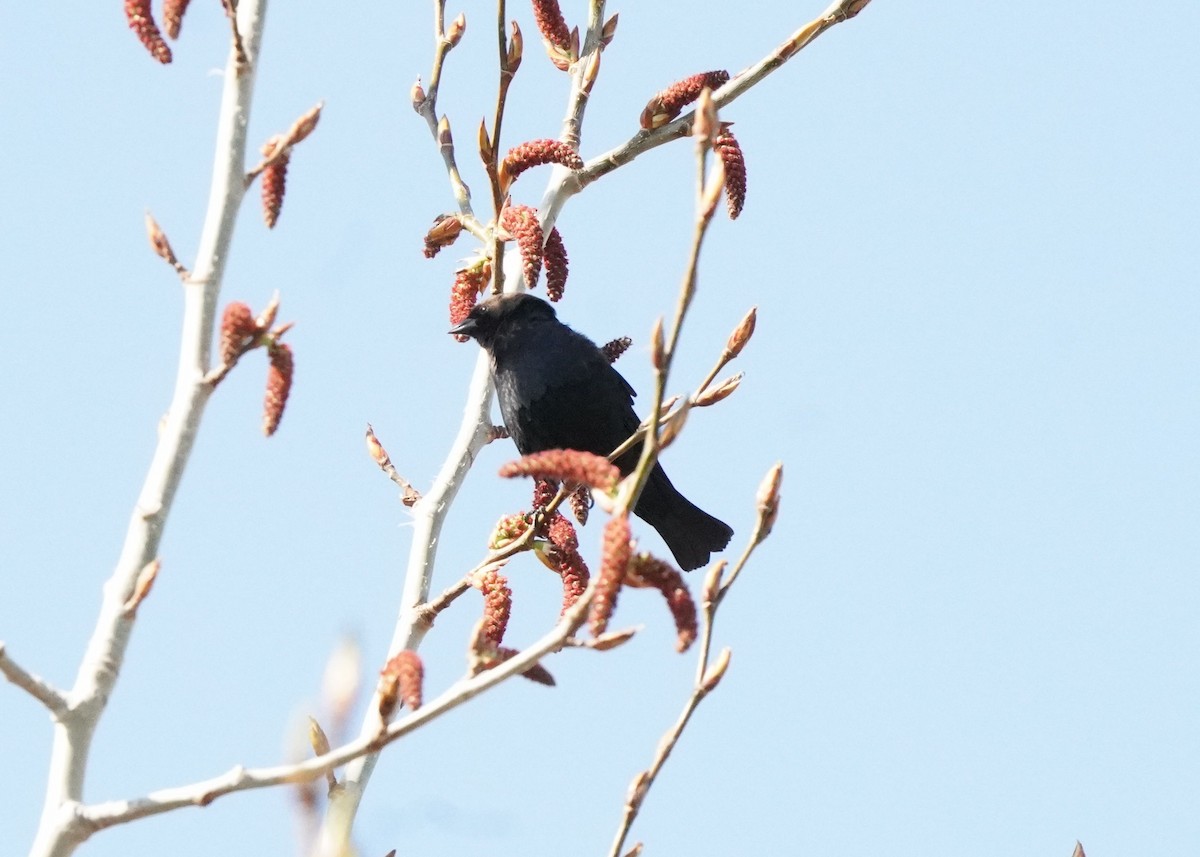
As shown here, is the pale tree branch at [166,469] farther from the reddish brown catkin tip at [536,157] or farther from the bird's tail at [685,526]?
the bird's tail at [685,526]

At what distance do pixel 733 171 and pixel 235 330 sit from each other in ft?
4.49

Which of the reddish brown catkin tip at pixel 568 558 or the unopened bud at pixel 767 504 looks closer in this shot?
the unopened bud at pixel 767 504

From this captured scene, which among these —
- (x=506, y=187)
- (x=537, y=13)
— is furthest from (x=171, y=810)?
(x=537, y=13)

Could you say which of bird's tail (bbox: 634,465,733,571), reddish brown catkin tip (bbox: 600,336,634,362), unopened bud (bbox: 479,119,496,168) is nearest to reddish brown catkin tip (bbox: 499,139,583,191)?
unopened bud (bbox: 479,119,496,168)

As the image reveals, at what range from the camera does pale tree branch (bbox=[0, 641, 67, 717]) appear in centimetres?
181

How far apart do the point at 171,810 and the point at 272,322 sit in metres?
0.65

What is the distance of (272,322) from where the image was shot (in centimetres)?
204

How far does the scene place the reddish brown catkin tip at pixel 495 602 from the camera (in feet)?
8.72

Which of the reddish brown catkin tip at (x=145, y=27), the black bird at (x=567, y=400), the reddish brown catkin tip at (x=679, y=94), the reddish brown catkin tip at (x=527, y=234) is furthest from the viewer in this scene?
the black bird at (x=567, y=400)

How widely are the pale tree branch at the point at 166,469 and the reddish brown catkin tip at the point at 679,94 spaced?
1299 mm

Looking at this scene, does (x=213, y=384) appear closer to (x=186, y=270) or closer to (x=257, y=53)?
(x=186, y=270)

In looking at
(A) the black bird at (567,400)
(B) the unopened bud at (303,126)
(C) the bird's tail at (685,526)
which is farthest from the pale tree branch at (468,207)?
(C) the bird's tail at (685,526)

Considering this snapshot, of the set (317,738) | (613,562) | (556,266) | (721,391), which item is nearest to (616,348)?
(556,266)

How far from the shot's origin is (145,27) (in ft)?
7.51
